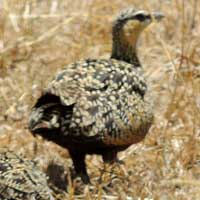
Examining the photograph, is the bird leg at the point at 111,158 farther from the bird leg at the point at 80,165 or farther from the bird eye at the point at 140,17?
the bird eye at the point at 140,17

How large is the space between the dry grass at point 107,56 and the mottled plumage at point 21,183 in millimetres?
161

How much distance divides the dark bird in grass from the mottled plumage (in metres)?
0.65

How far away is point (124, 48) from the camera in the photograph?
7848 mm

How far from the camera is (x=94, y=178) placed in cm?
717

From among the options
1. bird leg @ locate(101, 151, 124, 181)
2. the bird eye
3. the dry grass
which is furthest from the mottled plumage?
the bird eye

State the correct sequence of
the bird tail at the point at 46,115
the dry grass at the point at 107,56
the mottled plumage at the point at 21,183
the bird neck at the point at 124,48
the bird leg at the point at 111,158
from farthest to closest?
the bird neck at the point at 124,48
the bird leg at the point at 111,158
the dry grass at the point at 107,56
the bird tail at the point at 46,115
the mottled plumage at the point at 21,183

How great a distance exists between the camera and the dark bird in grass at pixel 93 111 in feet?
21.5

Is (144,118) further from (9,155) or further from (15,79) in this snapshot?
(15,79)

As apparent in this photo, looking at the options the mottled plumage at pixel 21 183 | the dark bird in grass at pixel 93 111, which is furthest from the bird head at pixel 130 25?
the mottled plumage at pixel 21 183

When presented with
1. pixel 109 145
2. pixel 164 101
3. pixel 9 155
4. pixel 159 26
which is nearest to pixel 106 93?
pixel 109 145

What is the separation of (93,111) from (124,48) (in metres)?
1.32

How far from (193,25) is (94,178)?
2725 millimetres

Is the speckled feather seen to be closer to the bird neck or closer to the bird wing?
the bird wing

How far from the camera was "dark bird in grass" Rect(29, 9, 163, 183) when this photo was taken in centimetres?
656
